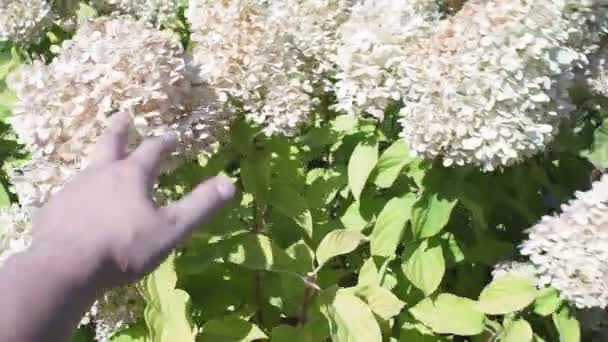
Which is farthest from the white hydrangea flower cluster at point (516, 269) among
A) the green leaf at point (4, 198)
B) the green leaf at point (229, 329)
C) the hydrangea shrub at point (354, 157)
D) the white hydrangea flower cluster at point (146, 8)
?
the white hydrangea flower cluster at point (146, 8)

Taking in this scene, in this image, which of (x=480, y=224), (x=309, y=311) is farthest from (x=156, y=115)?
(x=480, y=224)

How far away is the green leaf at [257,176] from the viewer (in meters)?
1.58

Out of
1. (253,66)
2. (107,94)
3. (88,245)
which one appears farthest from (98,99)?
→ (88,245)

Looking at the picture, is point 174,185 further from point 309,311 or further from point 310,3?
point 310,3

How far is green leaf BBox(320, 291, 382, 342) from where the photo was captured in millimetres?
1444

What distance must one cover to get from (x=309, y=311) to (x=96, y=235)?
0.76 m

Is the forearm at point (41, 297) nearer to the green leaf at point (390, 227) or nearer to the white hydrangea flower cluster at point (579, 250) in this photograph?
the green leaf at point (390, 227)

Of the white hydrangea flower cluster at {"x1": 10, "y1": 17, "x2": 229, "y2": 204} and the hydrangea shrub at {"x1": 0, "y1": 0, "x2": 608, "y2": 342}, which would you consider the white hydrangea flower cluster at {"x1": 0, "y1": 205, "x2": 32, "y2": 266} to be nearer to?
the hydrangea shrub at {"x1": 0, "y1": 0, "x2": 608, "y2": 342}

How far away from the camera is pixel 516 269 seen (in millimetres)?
1547

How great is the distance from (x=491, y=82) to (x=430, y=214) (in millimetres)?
315

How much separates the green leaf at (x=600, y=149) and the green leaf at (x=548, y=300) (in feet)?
0.92

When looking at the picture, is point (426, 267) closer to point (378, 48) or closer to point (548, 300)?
point (548, 300)

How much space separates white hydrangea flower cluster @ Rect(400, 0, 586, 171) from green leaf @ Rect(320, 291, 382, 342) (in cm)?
33

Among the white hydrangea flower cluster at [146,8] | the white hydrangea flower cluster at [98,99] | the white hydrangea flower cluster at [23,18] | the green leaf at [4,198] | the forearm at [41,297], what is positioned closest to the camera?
the forearm at [41,297]
